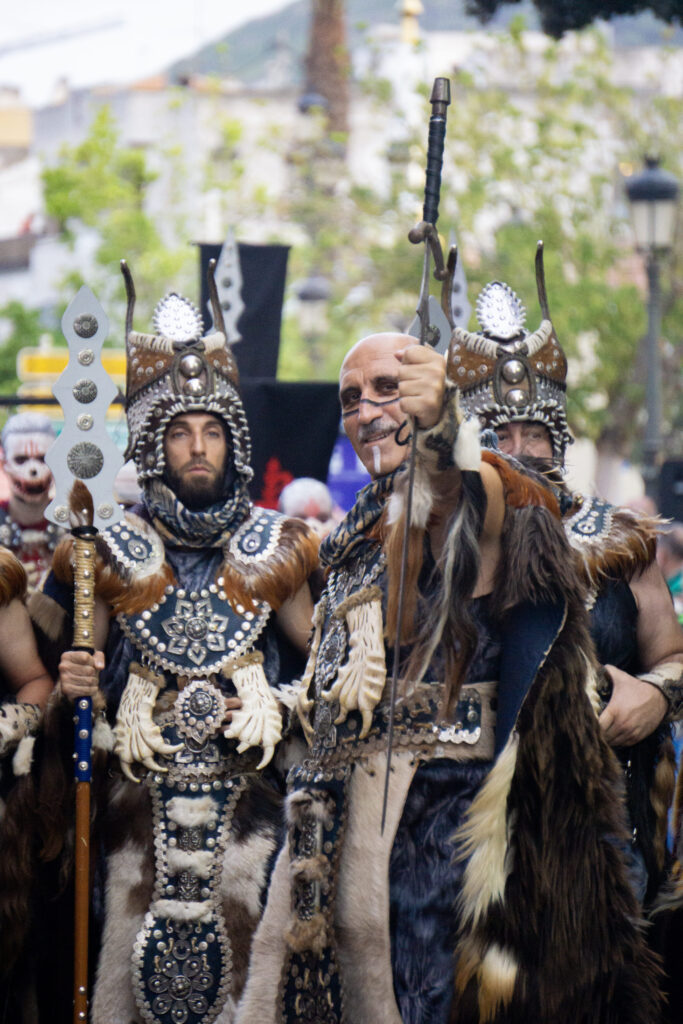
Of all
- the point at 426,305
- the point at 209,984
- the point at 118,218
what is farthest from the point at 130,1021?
the point at 118,218

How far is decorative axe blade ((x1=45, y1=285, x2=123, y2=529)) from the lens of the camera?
4.72 meters

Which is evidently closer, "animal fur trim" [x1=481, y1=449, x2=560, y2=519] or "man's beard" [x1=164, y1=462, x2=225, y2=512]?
"animal fur trim" [x1=481, y1=449, x2=560, y2=519]

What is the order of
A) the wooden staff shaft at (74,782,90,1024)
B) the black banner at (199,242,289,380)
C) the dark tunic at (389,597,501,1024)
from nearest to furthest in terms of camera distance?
the dark tunic at (389,597,501,1024) < the wooden staff shaft at (74,782,90,1024) < the black banner at (199,242,289,380)

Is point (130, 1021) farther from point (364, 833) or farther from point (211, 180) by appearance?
point (211, 180)

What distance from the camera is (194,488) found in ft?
16.7

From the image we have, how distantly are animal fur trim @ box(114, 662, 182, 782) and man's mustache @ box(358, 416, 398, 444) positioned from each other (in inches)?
45.0

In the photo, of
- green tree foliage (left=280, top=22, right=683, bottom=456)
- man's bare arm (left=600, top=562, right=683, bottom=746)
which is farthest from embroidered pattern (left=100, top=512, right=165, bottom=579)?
A: green tree foliage (left=280, top=22, right=683, bottom=456)

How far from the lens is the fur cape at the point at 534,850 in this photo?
3.48 m

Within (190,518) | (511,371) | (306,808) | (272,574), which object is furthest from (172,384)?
(306,808)

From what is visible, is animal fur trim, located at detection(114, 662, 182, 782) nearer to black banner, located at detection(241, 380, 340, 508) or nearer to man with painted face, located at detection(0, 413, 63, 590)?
man with painted face, located at detection(0, 413, 63, 590)

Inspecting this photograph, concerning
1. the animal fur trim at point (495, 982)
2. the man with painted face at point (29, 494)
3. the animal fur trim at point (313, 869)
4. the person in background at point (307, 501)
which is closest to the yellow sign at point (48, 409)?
the person in background at point (307, 501)

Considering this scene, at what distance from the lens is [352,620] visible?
3.87m

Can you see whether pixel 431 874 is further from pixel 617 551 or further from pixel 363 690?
pixel 617 551

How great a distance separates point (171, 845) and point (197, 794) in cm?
17
